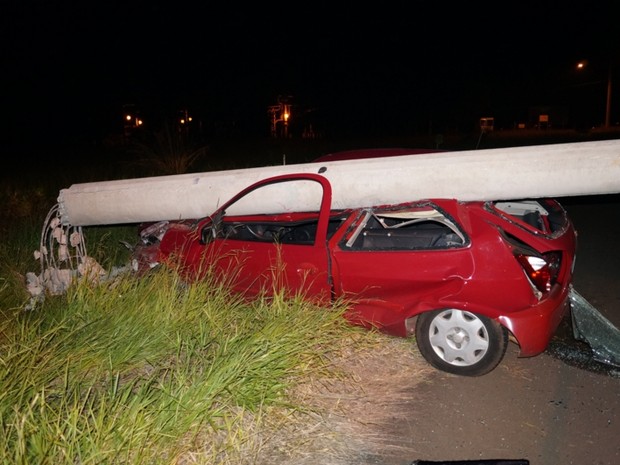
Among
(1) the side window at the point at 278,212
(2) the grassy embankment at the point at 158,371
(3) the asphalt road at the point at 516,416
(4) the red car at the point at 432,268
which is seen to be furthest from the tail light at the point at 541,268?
(1) the side window at the point at 278,212

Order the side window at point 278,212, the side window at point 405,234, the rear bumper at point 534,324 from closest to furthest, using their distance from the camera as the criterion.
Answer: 1. the rear bumper at point 534,324
2. the side window at point 405,234
3. the side window at point 278,212

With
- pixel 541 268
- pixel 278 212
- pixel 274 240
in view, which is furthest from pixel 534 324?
pixel 278 212

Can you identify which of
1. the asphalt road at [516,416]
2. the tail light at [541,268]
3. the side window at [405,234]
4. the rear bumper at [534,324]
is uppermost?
the side window at [405,234]

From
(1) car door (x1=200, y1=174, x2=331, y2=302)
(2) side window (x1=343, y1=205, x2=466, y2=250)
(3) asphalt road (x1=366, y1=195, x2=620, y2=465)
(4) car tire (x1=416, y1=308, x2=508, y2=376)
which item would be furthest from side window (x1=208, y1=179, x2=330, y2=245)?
(3) asphalt road (x1=366, y1=195, x2=620, y2=465)

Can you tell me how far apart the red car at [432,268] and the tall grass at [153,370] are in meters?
0.29

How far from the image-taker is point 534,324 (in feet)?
11.2

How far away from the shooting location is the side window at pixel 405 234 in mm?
3947

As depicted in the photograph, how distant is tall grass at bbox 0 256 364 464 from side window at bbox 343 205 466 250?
2.25ft

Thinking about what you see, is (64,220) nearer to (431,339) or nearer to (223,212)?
(223,212)

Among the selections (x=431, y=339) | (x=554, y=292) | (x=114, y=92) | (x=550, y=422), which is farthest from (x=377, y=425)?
(x=114, y=92)

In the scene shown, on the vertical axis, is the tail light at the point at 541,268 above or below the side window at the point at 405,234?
below

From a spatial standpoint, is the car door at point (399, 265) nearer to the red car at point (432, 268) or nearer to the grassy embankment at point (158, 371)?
the red car at point (432, 268)

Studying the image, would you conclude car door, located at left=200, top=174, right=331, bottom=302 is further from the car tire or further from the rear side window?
the rear side window

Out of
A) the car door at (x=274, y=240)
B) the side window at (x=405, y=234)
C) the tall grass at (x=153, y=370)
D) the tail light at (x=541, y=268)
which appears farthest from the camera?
the car door at (x=274, y=240)
